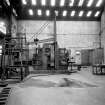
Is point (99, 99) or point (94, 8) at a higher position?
point (94, 8)

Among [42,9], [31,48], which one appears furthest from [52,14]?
[31,48]

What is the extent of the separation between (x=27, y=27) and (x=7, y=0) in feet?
13.5

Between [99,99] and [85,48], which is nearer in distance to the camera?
[99,99]

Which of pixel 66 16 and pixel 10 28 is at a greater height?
pixel 66 16

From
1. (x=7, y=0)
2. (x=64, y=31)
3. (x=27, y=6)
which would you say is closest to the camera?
(x=7, y=0)

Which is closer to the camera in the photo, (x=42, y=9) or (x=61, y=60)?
(x=61, y=60)

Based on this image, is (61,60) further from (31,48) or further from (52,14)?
(52,14)

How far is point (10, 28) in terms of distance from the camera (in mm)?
11656

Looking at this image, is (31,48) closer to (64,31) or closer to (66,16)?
(64,31)

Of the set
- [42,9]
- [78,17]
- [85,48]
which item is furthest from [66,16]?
[85,48]

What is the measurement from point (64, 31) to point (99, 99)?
42.1 feet

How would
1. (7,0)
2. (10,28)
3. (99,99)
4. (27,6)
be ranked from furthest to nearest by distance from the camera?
(27,6) < (10,28) < (7,0) < (99,99)

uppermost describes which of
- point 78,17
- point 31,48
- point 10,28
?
point 78,17

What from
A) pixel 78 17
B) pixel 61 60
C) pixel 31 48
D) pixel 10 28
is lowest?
pixel 61 60
